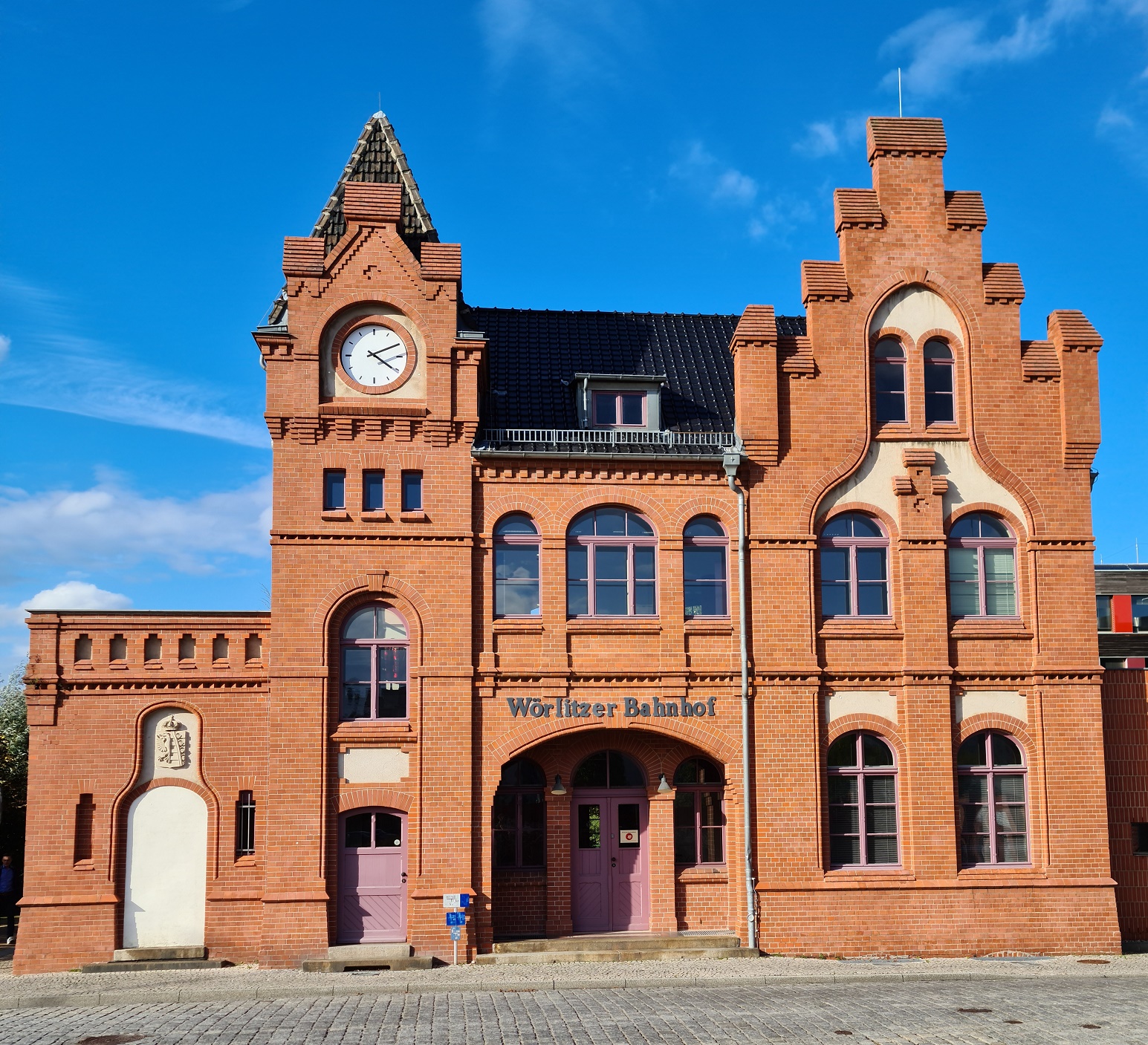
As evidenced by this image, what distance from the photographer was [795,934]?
72.6 feet

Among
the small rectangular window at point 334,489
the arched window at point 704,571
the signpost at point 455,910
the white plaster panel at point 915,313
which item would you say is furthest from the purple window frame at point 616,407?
the signpost at point 455,910

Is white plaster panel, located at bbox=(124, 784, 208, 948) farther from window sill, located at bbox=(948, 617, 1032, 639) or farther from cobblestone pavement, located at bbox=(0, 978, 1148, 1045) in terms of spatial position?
window sill, located at bbox=(948, 617, 1032, 639)

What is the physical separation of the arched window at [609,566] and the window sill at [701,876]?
4822 millimetres

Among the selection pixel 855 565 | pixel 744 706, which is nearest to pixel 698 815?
pixel 744 706

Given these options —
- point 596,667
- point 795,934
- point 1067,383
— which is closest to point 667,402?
point 596,667

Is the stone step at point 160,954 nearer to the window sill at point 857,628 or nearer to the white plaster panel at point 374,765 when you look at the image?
the white plaster panel at point 374,765

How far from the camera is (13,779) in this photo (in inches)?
1340

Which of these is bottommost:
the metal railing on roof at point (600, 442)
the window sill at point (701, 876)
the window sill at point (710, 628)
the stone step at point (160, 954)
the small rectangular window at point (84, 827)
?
the stone step at point (160, 954)

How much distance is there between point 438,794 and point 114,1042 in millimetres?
7108

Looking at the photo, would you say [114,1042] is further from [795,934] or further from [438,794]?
[795,934]

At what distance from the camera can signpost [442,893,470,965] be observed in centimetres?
2073

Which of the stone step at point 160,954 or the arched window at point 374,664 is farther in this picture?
the arched window at point 374,664

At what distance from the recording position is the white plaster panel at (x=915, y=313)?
2439 cm

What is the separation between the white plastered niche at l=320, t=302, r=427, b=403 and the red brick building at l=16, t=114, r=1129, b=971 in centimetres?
7
